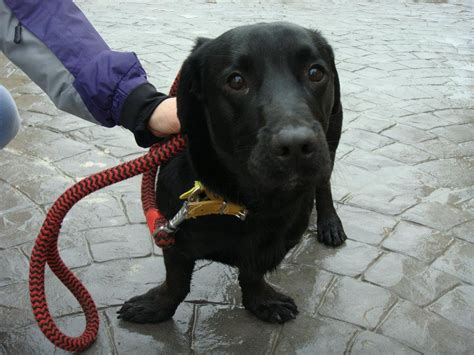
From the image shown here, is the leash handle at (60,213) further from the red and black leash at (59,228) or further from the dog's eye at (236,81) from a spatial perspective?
the dog's eye at (236,81)

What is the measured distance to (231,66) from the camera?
204 centimetres

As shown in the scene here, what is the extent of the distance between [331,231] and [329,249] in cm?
11

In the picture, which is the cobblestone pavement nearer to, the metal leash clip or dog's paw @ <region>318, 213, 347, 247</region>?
dog's paw @ <region>318, 213, 347, 247</region>

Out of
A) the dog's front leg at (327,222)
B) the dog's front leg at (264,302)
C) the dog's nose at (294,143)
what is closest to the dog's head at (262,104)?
the dog's nose at (294,143)

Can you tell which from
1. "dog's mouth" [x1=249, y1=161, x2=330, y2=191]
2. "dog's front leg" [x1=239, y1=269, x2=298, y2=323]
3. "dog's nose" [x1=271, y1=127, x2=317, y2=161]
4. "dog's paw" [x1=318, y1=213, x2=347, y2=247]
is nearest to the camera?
"dog's nose" [x1=271, y1=127, x2=317, y2=161]

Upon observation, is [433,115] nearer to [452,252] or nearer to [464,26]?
[452,252]

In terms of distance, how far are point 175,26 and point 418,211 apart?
6.42m

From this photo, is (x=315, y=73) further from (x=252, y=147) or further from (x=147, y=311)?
(x=147, y=311)

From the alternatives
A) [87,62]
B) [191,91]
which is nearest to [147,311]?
[191,91]

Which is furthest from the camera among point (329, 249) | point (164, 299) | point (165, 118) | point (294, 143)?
point (329, 249)

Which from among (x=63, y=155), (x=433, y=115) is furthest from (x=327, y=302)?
(x=433, y=115)

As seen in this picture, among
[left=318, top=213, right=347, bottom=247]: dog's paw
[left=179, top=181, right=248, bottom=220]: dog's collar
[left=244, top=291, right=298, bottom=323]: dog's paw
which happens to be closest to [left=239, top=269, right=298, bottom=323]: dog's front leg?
[left=244, top=291, right=298, bottom=323]: dog's paw

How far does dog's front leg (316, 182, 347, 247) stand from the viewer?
324 centimetres

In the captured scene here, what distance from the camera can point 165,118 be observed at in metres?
2.17
